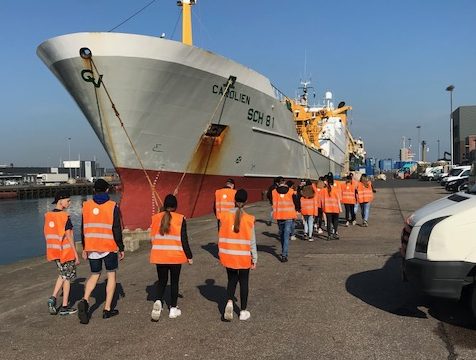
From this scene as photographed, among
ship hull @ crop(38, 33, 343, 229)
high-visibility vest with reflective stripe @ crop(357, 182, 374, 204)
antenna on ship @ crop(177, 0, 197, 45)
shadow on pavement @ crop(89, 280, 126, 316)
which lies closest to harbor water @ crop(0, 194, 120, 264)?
ship hull @ crop(38, 33, 343, 229)

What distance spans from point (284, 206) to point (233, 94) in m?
8.22

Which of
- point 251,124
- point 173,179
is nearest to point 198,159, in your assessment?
point 173,179

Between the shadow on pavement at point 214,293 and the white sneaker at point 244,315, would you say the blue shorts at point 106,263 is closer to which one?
the shadow on pavement at point 214,293

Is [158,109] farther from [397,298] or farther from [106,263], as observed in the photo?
[397,298]

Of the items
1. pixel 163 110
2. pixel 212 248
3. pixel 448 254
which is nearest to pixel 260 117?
pixel 163 110

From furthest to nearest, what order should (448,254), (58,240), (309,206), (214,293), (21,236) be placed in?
1. (21,236)
2. (309,206)
3. (214,293)
4. (58,240)
5. (448,254)

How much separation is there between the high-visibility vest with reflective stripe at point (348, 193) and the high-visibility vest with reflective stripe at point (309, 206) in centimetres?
209

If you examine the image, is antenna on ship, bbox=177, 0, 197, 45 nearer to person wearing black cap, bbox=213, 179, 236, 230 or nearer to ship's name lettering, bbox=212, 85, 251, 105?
ship's name lettering, bbox=212, 85, 251, 105

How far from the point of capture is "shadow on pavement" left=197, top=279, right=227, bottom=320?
5.68 meters

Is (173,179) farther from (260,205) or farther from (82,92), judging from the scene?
(260,205)

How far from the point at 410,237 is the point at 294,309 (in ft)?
5.17

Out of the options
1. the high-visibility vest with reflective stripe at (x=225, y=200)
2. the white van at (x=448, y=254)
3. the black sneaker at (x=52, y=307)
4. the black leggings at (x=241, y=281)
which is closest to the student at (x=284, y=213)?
the high-visibility vest with reflective stripe at (x=225, y=200)

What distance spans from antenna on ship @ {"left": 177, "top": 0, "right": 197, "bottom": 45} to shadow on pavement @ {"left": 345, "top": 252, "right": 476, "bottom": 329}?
1261cm

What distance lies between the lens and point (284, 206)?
8.32m
